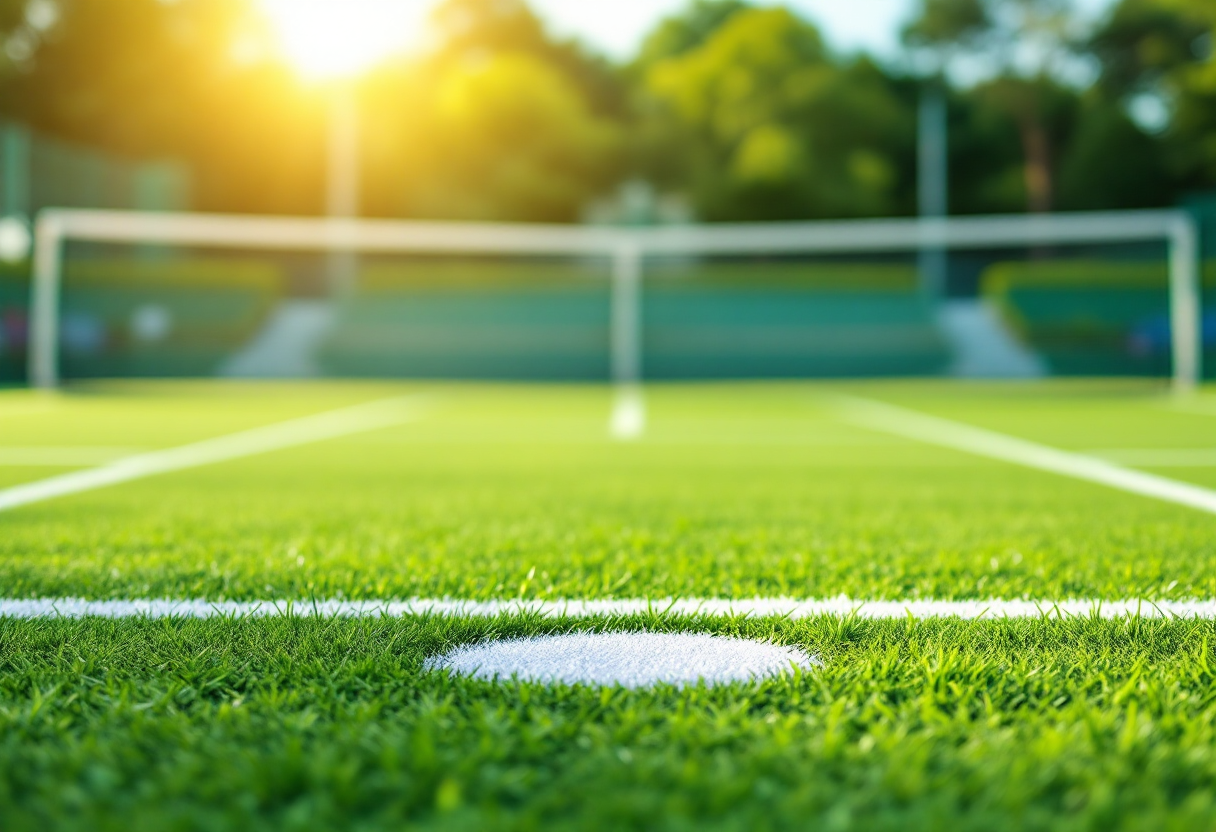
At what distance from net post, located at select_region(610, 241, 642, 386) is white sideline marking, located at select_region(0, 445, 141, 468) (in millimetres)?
11073

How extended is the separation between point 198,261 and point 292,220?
879cm

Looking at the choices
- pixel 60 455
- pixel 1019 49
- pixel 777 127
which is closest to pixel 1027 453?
pixel 60 455

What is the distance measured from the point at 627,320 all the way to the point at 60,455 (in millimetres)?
13280

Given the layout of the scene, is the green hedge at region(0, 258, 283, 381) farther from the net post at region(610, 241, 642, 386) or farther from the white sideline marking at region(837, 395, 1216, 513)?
the white sideline marking at region(837, 395, 1216, 513)

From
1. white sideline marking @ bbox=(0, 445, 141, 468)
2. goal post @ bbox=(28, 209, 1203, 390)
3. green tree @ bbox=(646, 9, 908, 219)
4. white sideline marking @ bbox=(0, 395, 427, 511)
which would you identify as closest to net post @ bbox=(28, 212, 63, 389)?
goal post @ bbox=(28, 209, 1203, 390)

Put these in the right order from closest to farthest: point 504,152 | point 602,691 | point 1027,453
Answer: point 602,691 < point 1027,453 < point 504,152

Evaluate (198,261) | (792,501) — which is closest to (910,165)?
(198,261)

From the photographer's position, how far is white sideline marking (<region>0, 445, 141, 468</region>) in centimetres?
528

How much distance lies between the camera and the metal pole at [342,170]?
→ 23.8 m

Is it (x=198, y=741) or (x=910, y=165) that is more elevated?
(x=910, y=165)

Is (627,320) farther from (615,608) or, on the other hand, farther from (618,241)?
(615,608)

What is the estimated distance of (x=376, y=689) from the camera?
1.65 meters

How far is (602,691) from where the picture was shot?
1.61m

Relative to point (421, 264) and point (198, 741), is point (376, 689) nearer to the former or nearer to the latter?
point (198, 741)
